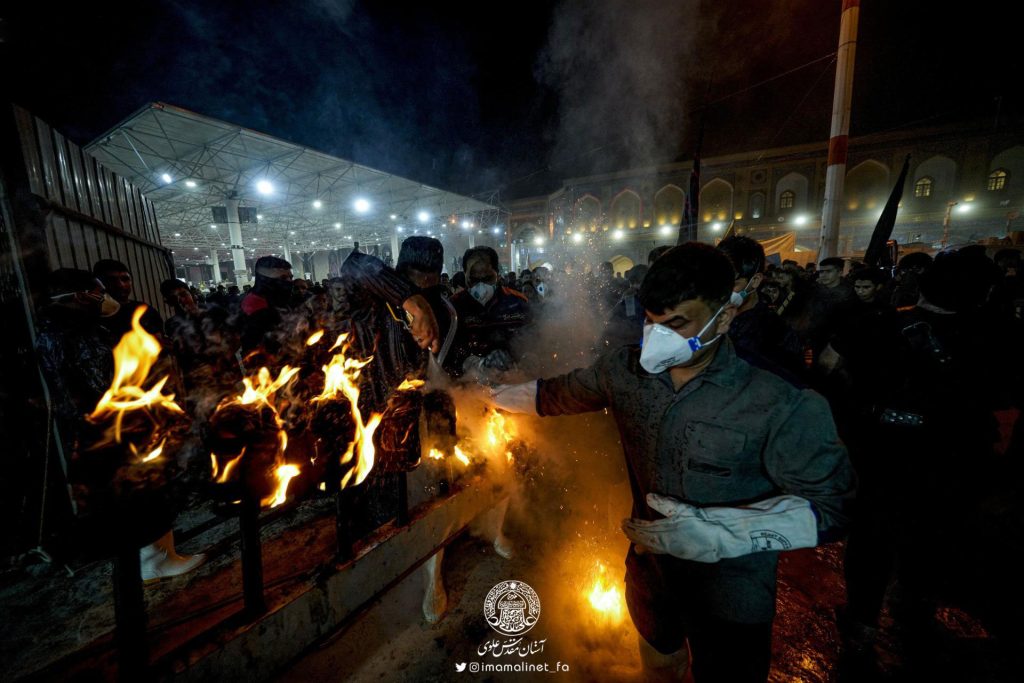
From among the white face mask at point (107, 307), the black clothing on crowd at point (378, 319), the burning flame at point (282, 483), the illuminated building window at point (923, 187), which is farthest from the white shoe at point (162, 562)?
the illuminated building window at point (923, 187)

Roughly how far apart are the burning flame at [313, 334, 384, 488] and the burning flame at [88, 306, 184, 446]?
747 mm

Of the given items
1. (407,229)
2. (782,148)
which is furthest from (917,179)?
(407,229)

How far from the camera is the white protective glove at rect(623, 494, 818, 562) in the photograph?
1562 mm

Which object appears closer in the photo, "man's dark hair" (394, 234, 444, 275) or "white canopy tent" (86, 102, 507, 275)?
"man's dark hair" (394, 234, 444, 275)

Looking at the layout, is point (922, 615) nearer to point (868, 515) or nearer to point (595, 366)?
point (868, 515)

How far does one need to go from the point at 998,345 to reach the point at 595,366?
2457 millimetres

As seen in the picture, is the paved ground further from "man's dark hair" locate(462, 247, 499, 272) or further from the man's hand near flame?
"man's dark hair" locate(462, 247, 499, 272)

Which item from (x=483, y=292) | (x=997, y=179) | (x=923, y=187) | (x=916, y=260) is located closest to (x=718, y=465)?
(x=483, y=292)

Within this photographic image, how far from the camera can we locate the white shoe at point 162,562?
3.07 meters

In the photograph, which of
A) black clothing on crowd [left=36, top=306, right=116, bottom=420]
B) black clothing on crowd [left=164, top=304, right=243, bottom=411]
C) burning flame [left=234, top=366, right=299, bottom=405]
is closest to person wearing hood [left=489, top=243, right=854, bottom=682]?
burning flame [left=234, top=366, right=299, bottom=405]

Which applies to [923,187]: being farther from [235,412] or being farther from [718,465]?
[235,412]

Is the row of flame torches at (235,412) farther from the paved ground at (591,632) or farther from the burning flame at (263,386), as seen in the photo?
the paved ground at (591,632)

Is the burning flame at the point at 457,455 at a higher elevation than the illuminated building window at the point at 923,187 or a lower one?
lower

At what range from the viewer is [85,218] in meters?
4.36
